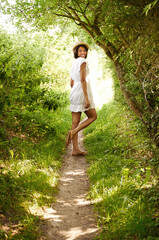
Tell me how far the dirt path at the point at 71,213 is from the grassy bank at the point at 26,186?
0.15 metres

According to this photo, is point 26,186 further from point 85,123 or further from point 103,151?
point 103,151

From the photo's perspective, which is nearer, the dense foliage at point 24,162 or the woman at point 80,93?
the dense foliage at point 24,162

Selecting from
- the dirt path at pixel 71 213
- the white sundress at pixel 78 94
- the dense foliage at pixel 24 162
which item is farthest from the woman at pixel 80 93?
the dirt path at pixel 71 213

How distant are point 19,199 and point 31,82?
2837 mm

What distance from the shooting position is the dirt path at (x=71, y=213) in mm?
2729

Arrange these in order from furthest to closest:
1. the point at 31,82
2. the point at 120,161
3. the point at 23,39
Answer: the point at 23,39 → the point at 31,82 → the point at 120,161

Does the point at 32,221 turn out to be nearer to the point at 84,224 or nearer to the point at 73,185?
the point at 84,224

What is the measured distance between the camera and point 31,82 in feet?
16.7

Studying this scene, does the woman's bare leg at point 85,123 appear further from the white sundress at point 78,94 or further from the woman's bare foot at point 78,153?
the woman's bare foot at point 78,153

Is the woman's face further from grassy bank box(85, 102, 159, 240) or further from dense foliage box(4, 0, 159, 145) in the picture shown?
grassy bank box(85, 102, 159, 240)

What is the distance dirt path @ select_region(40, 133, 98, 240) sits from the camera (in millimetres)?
2729

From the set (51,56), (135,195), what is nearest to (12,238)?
(135,195)

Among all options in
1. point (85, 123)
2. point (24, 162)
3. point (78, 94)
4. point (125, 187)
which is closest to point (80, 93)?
point (78, 94)

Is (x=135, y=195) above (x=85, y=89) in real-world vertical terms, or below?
below
